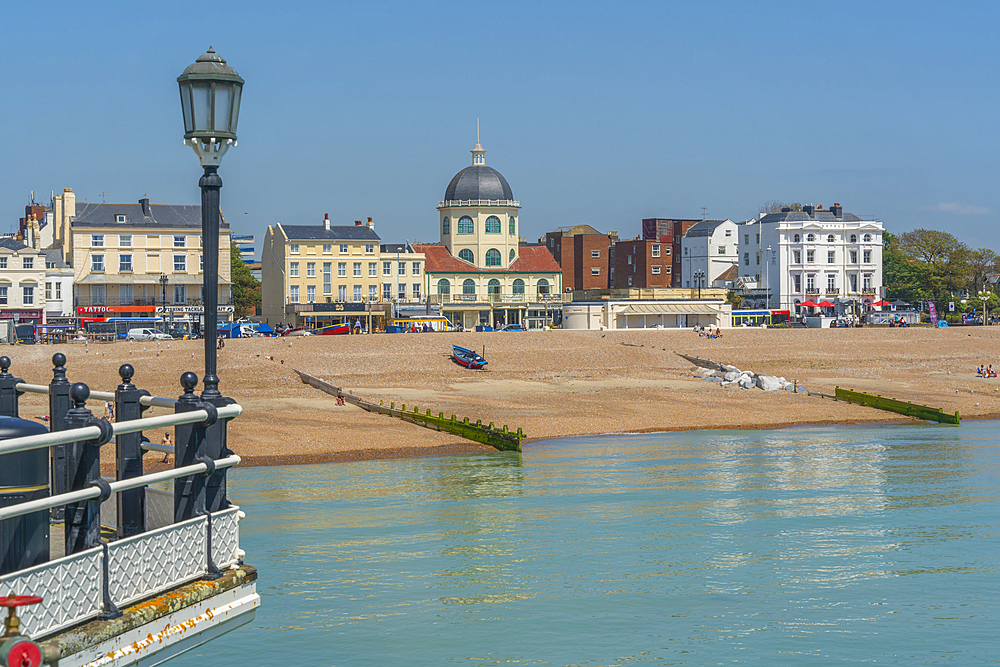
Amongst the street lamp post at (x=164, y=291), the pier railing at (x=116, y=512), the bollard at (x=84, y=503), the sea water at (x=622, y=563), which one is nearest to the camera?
the pier railing at (x=116, y=512)

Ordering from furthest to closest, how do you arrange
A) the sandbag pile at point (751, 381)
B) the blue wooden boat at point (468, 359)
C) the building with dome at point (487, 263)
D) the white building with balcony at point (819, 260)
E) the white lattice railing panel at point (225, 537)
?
1. the white building with balcony at point (819, 260)
2. the building with dome at point (487, 263)
3. the blue wooden boat at point (468, 359)
4. the sandbag pile at point (751, 381)
5. the white lattice railing panel at point (225, 537)

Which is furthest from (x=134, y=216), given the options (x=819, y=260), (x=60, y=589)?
(x=60, y=589)

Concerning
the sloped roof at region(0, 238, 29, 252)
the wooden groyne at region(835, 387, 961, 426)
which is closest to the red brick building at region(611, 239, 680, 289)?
the sloped roof at region(0, 238, 29, 252)

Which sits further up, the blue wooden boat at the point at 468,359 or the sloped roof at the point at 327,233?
the sloped roof at the point at 327,233

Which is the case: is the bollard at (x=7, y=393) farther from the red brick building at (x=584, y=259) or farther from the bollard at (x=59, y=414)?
the red brick building at (x=584, y=259)

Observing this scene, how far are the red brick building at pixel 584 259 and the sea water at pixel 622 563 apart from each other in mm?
83006

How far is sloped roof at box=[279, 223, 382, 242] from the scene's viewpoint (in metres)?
86.4

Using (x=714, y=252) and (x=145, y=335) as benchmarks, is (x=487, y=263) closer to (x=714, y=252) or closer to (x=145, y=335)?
(x=714, y=252)

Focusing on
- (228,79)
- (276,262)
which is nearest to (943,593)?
(228,79)

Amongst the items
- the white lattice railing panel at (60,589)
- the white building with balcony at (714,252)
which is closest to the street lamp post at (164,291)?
the white building with balcony at (714,252)

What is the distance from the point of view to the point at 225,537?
729 centimetres

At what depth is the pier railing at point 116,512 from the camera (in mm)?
5883

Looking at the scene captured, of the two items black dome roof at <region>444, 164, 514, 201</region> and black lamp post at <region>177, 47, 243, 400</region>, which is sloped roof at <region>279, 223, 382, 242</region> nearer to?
black dome roof at <region>444, 164, 514, 201</region>

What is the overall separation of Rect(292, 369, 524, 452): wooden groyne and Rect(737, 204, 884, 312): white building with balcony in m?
66.1
